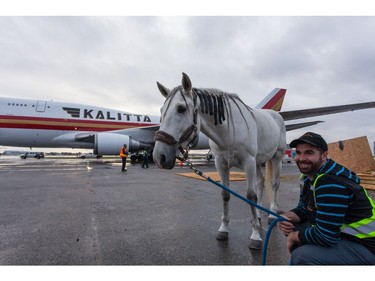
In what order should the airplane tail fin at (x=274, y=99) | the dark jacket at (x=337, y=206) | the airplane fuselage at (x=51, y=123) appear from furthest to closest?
the airplane fuselage at (x=51, y=123)
the airplane tail fin at (x=274, y=99)
the dark jacket at (x=337, y=206)

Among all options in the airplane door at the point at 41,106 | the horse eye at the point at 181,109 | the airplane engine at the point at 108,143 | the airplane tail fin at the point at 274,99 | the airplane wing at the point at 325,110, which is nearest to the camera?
the horse eye at the point at 181,109

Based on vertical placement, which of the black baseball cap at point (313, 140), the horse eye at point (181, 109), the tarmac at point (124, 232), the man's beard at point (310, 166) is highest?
the horse eye at point (181, 109)

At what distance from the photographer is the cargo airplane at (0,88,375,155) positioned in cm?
1656

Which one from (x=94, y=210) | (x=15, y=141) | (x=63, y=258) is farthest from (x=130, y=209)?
(x=15, y=141)

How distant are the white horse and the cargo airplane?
39.5 feet

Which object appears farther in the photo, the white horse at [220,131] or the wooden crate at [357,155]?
the wooden crate at [357,155]

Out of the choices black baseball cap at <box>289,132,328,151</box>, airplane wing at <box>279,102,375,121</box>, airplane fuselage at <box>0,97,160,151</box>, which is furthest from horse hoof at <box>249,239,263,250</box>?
airplane fuselage at <box>0,97,160,151</box>

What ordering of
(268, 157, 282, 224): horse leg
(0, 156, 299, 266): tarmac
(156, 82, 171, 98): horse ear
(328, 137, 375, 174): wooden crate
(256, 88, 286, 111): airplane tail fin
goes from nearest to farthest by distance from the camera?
(0, 156, 299, 266): tarmac < (156, 82, 171, 98): horse ear < (268, 157, 282, 224): horse leg < (328, 137, 375, 174): wooden crate < (256, 88, 286, 111): airplane tail fin

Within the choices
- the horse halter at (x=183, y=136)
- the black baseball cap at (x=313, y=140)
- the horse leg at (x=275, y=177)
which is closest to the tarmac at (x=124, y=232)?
the horse leg at (x=275, y=177)

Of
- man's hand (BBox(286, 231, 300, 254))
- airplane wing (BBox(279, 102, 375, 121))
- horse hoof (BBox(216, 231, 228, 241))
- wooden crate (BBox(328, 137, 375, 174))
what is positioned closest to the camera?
man's hand (BBox(286, 231, 300, 254))

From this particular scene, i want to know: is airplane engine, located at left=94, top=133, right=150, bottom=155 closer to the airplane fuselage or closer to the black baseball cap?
the airplane fuselage

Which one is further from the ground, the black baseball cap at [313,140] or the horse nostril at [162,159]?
the black baseball cap at [313,140]

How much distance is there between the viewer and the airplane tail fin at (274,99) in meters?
13.8

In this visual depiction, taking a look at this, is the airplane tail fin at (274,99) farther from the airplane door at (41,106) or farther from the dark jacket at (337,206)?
the airplane door at (41,106)
